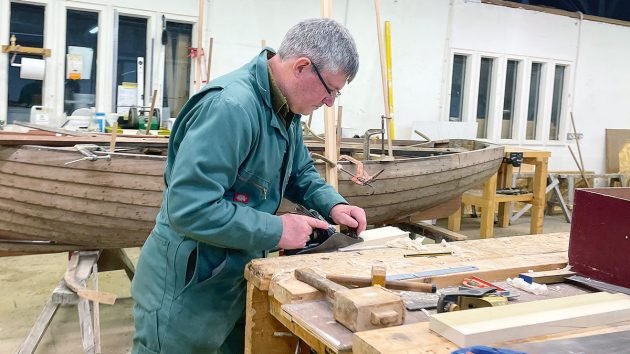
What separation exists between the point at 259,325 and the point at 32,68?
13.0ft

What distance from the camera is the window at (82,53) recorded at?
4.62 metres

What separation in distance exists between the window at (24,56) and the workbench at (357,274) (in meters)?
4.07

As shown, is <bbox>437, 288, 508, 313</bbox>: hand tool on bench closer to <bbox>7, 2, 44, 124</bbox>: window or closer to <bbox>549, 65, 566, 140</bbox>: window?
<bbox>7, 2, 44, 124</bbox>: window

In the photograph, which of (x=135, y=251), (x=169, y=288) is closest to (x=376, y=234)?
(x=169, y=288)

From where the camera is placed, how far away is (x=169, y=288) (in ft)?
4.69

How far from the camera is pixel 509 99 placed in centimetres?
682

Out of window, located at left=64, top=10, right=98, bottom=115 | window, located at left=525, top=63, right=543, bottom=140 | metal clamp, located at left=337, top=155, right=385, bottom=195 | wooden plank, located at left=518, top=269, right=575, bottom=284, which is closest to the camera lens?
wooden plank, located at left=518, top=269, right=575, bottom=284

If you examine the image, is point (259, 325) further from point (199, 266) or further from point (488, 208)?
point (488, 208)

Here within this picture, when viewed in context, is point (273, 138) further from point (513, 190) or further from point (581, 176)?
point (581, 176)

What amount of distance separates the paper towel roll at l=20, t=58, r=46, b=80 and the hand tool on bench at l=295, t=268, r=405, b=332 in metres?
4.18

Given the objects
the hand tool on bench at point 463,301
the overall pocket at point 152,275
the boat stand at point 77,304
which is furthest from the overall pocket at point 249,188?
the boat stand at point 77,304

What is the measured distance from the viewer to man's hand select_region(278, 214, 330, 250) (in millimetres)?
1373

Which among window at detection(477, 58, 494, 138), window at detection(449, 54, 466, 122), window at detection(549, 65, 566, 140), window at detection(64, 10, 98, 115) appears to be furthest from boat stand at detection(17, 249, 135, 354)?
window at detection(549, 65, 566, 140)

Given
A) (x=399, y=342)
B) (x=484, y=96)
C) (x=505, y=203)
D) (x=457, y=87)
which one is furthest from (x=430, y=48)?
(x=399, y=342)
